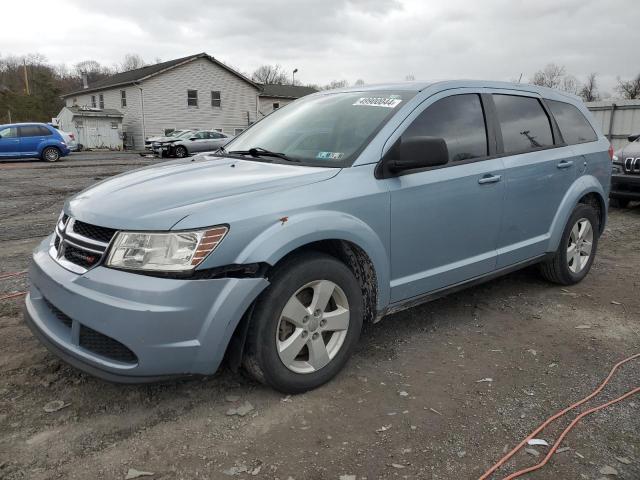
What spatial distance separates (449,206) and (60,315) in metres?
2.46

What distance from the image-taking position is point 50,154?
70.9 feet

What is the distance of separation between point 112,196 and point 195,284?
0.82 m

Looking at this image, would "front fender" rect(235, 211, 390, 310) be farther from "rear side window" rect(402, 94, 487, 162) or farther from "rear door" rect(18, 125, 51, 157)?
"rear door" rect(18, 125, 51, 157)

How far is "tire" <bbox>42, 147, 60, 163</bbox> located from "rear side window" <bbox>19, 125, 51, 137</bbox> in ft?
2.04

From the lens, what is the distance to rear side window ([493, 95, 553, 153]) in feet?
13.5

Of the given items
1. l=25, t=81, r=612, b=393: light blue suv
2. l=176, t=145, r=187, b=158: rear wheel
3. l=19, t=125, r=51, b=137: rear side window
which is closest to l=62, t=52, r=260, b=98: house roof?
l=176, t=145, r=187, b=158: rear wheel

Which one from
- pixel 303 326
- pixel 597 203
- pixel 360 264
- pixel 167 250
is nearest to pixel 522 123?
pixel 597 203

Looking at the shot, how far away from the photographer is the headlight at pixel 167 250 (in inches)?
97.3

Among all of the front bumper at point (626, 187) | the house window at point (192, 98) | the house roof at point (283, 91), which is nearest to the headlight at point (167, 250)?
the front bumper at point (626, 187)

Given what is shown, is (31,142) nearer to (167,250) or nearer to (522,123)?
(522,123)

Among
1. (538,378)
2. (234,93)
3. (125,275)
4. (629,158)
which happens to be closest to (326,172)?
(125,275)

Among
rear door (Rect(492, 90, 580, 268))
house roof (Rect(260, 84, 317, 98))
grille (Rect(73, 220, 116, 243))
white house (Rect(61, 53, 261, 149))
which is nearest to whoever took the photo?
grille (Rect(73, 220, 116, 243))

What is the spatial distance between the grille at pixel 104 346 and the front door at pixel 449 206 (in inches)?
63.6

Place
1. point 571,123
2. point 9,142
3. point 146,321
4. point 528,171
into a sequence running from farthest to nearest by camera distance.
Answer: point 9,142 → point 571,123 → point 528,171 → point 146,321
